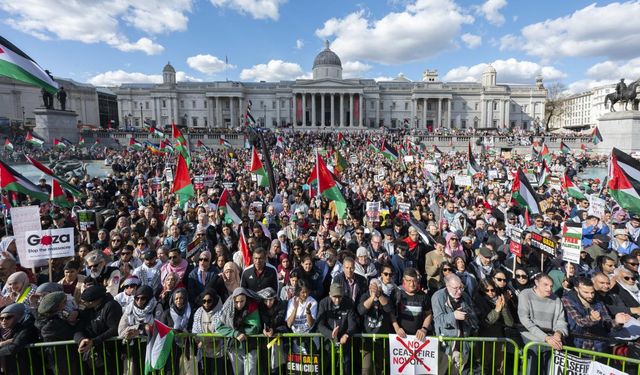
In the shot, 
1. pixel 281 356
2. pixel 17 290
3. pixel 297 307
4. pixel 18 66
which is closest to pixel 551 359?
pixel 297 307

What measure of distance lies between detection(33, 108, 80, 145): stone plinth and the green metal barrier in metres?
39.1

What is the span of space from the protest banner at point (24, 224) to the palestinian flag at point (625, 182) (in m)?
11.3

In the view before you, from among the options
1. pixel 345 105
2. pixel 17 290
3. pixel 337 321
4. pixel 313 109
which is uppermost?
pixel 345 105

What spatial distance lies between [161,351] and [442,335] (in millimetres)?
3166

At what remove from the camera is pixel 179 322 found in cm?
427

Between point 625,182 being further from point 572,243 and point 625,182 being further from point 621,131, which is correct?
point 621,131

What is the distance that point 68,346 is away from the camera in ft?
13.2

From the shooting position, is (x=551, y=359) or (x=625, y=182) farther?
(x=625, y=182)

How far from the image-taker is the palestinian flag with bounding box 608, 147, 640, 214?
7832mm

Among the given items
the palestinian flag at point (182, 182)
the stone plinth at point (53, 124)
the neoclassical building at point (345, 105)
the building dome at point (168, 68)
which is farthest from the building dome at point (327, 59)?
the palestinian flag at point (182, 182)

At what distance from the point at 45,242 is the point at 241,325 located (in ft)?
12.2

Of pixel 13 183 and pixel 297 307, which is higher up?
pixel 13 183

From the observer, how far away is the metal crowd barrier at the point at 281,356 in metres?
4.17

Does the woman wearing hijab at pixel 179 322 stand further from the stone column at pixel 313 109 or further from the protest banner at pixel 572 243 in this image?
the stone column at pixel 313 109
